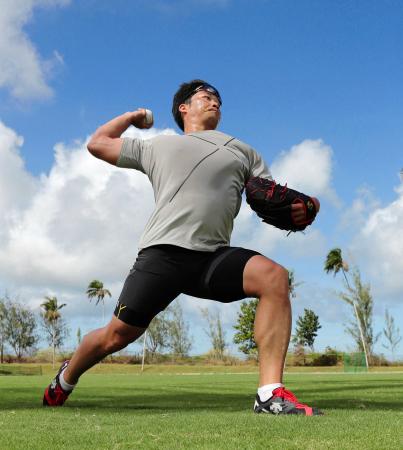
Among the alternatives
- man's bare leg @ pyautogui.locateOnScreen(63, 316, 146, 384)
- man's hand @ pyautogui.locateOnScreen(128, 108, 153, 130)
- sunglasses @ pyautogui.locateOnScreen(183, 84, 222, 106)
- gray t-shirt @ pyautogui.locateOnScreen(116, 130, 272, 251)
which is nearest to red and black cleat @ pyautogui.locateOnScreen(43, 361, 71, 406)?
man's bare leg @ pyautogui.locateOnScreen(63, 316, 146, 384)

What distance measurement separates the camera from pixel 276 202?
4.68m

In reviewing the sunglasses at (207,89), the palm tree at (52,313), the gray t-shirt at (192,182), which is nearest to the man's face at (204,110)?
the sunglasses at (207,89)

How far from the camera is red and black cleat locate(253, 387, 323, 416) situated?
4.18m

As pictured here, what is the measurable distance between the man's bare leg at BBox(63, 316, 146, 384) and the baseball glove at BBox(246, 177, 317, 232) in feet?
4.07

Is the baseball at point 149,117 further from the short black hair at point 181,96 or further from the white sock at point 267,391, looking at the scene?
the white sock at point 267,391

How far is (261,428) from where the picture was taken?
3.33 m

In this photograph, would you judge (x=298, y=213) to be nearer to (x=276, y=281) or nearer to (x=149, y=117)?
(x=276, y=281)

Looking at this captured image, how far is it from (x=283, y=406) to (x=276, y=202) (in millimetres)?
1402

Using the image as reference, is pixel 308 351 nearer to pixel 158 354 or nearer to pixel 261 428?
pixel 158 354

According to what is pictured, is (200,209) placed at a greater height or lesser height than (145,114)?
lesser

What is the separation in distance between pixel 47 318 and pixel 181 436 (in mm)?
93501

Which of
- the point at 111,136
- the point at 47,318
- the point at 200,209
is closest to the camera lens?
the point at 200,209

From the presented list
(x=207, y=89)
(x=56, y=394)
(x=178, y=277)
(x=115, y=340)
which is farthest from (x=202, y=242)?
(x=56, y=394)

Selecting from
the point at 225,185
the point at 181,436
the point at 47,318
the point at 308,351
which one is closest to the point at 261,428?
the point at 181,436
